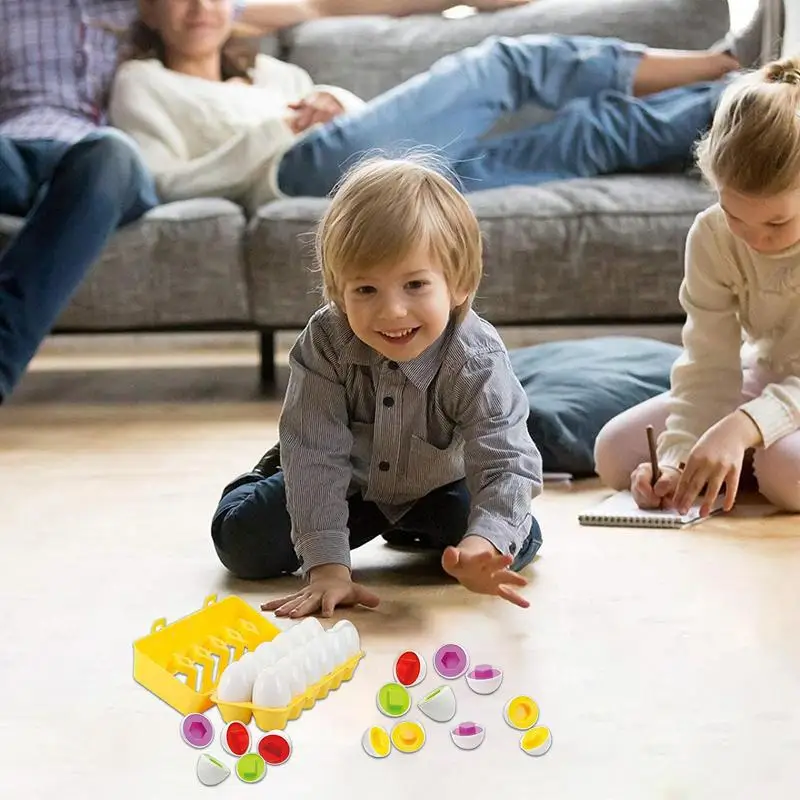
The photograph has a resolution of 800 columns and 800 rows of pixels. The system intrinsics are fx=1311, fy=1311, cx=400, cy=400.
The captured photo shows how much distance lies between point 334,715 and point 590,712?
0.20 metres

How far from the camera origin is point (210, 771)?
2.99 feet

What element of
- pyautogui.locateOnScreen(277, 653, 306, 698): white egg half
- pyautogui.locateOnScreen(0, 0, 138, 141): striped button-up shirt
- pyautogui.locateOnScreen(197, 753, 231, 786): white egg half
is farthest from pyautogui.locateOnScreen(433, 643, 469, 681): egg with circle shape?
pyautogui.locateOnScreen(0, 0, 138, 141): striped button-up shirt

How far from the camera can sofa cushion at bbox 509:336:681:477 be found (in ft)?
5.97

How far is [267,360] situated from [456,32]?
2.67ft

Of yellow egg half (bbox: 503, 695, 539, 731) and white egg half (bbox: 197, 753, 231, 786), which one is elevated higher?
white egg half (bbox: 197, 753, 231, 786)

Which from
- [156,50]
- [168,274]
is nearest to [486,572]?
[168,274]

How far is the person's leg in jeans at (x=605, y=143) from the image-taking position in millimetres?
2512

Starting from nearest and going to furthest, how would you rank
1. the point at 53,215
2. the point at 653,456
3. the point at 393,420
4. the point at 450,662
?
the point at 450,662
the point at 393,420
the point at 653,456
the point at 53,215

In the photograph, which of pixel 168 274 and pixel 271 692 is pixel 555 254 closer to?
pixel 168 274

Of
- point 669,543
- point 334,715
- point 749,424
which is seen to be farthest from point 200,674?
point 749,424

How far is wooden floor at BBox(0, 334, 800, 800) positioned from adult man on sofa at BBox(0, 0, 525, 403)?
266 millimetres

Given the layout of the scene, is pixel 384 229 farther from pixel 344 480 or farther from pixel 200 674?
pixel 200 674

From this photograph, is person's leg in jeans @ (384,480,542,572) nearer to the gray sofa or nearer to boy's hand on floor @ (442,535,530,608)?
boy's hand on floor @ (442,535,530,608)

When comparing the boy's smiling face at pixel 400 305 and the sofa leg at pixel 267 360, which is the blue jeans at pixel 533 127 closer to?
the sofa leg at pixel 267 360
